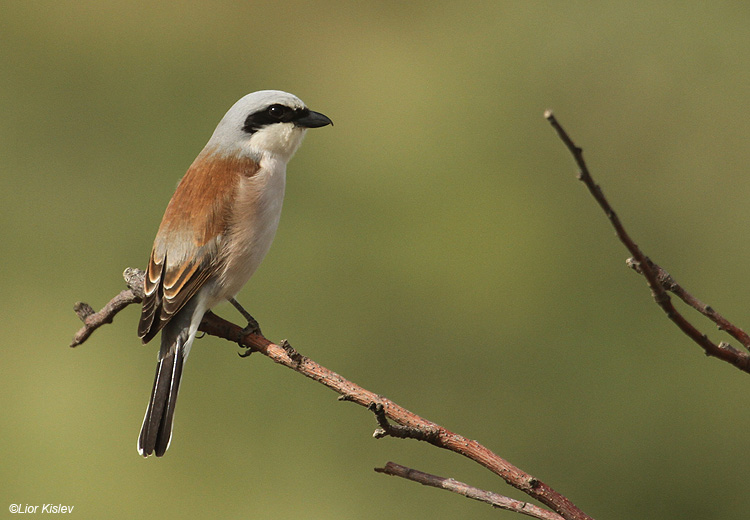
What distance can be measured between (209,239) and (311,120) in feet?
1.38

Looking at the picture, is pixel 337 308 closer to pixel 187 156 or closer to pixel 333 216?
pixel 333 216

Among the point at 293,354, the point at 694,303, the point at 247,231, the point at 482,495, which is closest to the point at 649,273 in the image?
the point at 694,303

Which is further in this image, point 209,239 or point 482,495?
point 209,239

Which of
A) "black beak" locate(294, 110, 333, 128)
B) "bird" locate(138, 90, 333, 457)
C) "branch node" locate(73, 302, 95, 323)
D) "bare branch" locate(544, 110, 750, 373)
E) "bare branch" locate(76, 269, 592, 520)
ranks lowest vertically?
"bare branch" locate(76, 269, 592, 520)

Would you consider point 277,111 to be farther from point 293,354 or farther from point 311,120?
point 293,354

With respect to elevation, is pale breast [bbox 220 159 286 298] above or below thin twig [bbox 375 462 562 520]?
above

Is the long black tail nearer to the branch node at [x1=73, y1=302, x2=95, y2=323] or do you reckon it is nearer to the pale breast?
the pale breast

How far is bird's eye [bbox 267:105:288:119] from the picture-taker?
6.65 feet

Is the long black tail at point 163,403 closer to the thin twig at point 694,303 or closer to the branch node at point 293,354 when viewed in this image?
the branch node at point 293,354

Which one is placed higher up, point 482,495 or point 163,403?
point 163,403

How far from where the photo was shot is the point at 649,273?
0.79m

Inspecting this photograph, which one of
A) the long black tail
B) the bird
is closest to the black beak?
the bird

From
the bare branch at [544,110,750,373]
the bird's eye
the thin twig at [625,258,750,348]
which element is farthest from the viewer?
the bird's eye

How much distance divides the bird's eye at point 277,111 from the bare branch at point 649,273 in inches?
53.8
